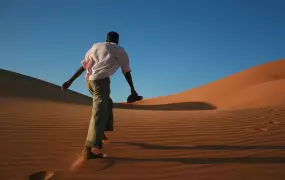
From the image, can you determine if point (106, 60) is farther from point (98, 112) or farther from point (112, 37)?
point (98, 112)

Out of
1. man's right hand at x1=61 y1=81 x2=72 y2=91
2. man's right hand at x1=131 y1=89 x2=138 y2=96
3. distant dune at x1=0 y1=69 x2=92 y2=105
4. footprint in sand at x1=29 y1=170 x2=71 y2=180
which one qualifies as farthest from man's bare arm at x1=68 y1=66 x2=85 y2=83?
distant dune at x1=0 y1=69 x2=92 y2=105

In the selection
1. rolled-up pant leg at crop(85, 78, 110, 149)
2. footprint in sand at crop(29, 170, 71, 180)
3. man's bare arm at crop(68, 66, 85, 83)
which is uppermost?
man's bare arm at crop(68, 66, 85, 83)

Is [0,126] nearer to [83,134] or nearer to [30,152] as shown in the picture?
[83,134]

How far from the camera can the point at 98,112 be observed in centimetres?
349

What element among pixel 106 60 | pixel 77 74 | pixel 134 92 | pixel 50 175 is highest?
pixel 106 60

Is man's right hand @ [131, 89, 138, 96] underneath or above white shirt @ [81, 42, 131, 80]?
underneath

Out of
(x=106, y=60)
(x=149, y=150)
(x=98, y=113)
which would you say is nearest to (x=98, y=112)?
(x=98, y=113)

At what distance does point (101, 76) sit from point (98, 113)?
17.1 inches

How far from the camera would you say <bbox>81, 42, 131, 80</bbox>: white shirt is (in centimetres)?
361

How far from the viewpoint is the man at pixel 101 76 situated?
3455mm

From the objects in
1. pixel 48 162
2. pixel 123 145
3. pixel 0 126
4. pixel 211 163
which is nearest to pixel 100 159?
pixel 48 162

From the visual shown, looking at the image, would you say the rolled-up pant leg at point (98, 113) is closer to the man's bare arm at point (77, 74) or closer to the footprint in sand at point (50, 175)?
the man's bare arm at point (77, 74)

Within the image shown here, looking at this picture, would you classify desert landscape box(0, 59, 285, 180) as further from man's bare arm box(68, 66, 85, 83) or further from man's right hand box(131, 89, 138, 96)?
man's bare arm box(68, 66, 85, 83)

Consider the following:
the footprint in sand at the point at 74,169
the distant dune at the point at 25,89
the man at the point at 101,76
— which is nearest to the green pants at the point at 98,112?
the man at the point at 101,76
